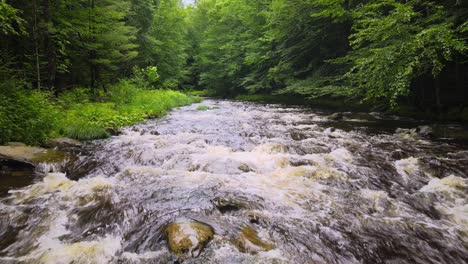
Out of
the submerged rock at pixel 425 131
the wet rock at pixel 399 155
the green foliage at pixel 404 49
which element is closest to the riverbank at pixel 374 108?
the submerged rock at pixel 425 131

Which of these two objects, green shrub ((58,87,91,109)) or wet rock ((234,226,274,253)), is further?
green shrub ((58,87,91,109))

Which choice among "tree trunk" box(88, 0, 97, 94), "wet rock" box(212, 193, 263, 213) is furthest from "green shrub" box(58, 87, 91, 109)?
"wet rock" box(212, 193, 263, 213)

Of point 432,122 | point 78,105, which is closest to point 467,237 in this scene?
point 432,122

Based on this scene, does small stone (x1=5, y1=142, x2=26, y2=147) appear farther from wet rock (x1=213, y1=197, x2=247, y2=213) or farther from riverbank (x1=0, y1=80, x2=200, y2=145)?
wet rock (x1=213, y1=197, x2=247, y2=213)

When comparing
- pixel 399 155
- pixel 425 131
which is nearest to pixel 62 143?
pixel 399 155

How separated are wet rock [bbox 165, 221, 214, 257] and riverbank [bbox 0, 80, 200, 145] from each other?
537cm

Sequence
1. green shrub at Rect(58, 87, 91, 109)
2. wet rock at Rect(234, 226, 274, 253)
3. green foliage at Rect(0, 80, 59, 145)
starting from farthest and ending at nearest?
green shrub at Rect(58, 87, 91, 109) → green foliage at Rect(0, 80, 59, 145) → wet rock at Rect(234, 226, 274, 253)

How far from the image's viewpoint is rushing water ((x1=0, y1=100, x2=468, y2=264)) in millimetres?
3479

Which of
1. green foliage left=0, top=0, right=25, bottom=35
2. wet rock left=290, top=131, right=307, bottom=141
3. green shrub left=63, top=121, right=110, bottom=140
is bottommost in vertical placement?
green shrub left=63, top=121, right=110, bottom=140

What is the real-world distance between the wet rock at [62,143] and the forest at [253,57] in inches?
9.4

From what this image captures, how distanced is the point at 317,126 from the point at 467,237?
7.56m

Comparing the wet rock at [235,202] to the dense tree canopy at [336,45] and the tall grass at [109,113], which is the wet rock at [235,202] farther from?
the dense tree canopy at [336,45]

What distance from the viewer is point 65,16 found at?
13.2m

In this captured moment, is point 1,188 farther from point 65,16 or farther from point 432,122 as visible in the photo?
point 432,122
